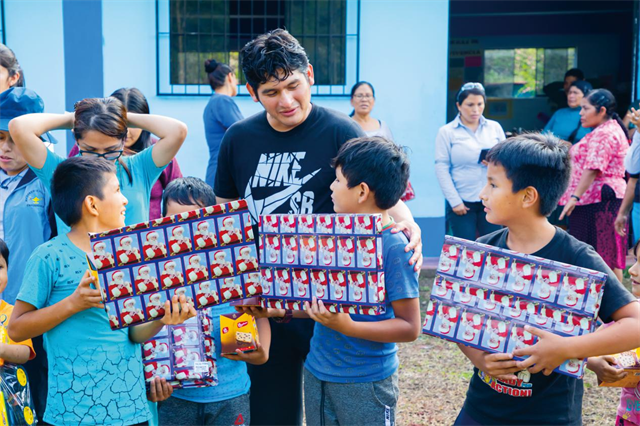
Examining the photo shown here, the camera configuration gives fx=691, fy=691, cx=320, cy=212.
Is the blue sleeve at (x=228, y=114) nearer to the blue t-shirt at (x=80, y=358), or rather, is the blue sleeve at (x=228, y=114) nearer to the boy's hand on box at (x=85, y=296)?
the blue t-shirt at (x=80, y=358)

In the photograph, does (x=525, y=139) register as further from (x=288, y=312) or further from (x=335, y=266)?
(x=288, y=312)

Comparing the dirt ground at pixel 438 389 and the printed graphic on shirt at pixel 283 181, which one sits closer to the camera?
the printed graphic on shirt at pixel 283 181

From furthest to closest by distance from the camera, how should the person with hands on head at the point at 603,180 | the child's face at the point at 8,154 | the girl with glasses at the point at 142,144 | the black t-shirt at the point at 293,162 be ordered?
the person with hands on head at the point at 603,180 < the girl with glasses at the point at 142,144 < the child's face at the point at 8,154 < the black t-shirt at the point at 293,162

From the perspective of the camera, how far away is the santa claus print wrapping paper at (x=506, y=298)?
2.04 metres

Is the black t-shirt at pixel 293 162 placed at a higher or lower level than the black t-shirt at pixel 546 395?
higher

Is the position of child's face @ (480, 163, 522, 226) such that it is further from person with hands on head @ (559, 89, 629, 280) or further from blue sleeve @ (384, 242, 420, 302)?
person with hands on head @ (559, 89, 629, 280)

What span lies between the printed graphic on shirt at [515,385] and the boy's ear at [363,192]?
71 centimetres

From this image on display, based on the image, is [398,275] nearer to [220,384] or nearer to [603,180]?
[220,384]

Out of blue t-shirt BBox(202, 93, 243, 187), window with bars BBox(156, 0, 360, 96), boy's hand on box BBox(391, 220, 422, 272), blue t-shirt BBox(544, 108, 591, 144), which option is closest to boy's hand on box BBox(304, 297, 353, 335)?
boy's hand on box BBox(391, 220, 422, 272)

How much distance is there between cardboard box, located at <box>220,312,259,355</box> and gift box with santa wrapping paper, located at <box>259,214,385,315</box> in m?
0.29

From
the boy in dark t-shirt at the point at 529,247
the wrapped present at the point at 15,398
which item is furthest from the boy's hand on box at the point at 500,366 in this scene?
the wrapped present at the point at 15,398

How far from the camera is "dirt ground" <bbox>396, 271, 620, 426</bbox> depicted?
4199mm

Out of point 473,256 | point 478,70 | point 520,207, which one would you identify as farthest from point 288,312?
point 478,70

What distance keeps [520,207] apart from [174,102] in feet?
19.5
